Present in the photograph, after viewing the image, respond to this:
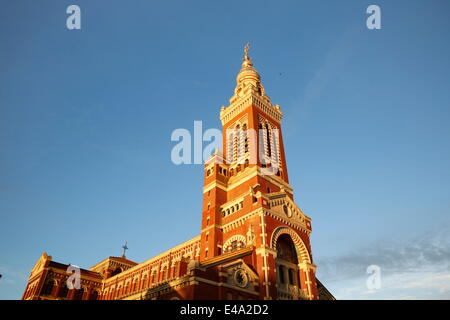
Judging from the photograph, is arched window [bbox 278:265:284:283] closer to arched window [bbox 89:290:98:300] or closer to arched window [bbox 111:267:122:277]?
arched window [bbox 89:290:98:300]

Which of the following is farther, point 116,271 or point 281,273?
point 116,271

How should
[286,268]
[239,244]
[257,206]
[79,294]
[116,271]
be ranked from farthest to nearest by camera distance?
[116,271], [79,294], [239,244], [257,206], [286,268]

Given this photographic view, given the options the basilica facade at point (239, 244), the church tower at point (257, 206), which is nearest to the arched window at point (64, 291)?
the basilica facade at point (239, 244)

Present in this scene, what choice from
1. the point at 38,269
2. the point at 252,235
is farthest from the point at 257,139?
the point at 38,269

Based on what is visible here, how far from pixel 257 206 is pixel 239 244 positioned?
197 inches

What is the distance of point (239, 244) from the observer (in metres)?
37.5

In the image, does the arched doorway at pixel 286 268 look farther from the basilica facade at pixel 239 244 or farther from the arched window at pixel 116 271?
the arched window at pixel 116 271

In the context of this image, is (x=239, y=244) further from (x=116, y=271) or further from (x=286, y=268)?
(x=116, y=271)

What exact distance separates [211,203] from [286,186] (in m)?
11.3

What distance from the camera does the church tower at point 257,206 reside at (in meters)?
34.8

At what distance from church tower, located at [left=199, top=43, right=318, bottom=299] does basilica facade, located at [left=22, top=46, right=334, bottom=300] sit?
118 millimetres

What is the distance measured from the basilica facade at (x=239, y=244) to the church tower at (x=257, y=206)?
0.12 m

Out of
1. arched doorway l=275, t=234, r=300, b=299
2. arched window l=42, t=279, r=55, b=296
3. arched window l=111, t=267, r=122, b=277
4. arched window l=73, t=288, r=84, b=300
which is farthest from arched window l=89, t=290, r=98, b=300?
arched doorway l=275, t=234, r=300, b=299

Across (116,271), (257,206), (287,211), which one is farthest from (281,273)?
(116,271)
